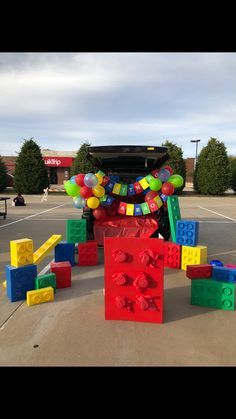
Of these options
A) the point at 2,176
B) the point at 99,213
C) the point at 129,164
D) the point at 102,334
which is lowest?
the point at 102,334

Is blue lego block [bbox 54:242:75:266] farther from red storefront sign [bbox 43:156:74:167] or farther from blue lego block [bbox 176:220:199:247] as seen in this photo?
red storefront sign [bbox 43:156:74:167]

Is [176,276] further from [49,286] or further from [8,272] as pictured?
[8,272]

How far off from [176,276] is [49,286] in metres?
2.17

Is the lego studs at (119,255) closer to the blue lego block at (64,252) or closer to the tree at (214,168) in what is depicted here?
the blue lego block at (64,252)

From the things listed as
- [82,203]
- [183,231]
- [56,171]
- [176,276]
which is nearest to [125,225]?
[82,203]

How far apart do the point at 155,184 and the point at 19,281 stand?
12.1 ft

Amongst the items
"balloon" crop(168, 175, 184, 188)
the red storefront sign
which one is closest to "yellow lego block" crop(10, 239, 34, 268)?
"balloon" crop(168, 175, 184, 188)

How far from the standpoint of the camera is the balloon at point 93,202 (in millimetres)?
6551

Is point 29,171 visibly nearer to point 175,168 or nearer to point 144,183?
point 175,168

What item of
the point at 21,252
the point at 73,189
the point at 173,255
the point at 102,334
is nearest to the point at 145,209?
the point at 173,255

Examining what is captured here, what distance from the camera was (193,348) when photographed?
280cm

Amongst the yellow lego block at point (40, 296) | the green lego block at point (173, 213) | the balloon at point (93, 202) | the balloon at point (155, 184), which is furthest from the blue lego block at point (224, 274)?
the balloon at point (93, 202)

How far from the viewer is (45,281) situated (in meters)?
4.09
